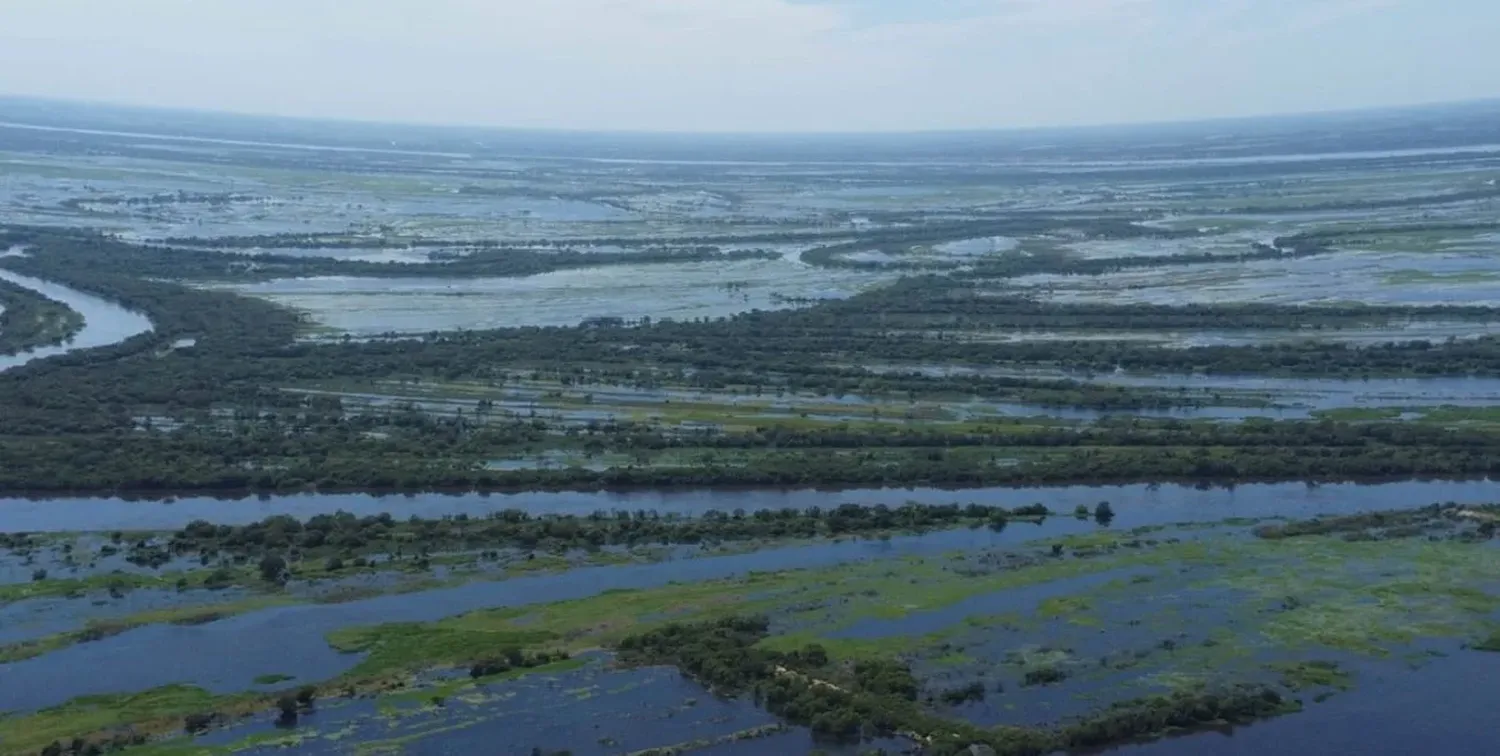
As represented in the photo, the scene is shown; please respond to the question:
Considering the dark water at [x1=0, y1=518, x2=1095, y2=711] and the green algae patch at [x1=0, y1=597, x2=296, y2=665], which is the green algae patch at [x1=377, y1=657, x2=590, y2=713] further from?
the green algae patch at [x1=0, y1=597, x2=296, y2=665]

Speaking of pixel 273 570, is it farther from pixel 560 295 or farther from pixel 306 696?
pixel 560 295

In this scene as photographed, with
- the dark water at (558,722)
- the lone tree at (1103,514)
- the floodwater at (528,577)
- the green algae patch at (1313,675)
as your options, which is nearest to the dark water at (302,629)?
the floodwater at (528,577)

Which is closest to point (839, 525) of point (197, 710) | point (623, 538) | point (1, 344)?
point (623, 538)

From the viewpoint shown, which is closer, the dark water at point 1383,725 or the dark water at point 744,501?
the dark water at point 1383,725

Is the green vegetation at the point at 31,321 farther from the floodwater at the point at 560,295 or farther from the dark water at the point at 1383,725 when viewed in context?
the dark water at the point at 1383,725

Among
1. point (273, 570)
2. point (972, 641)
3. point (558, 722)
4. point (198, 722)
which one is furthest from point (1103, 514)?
point (198, 722)
